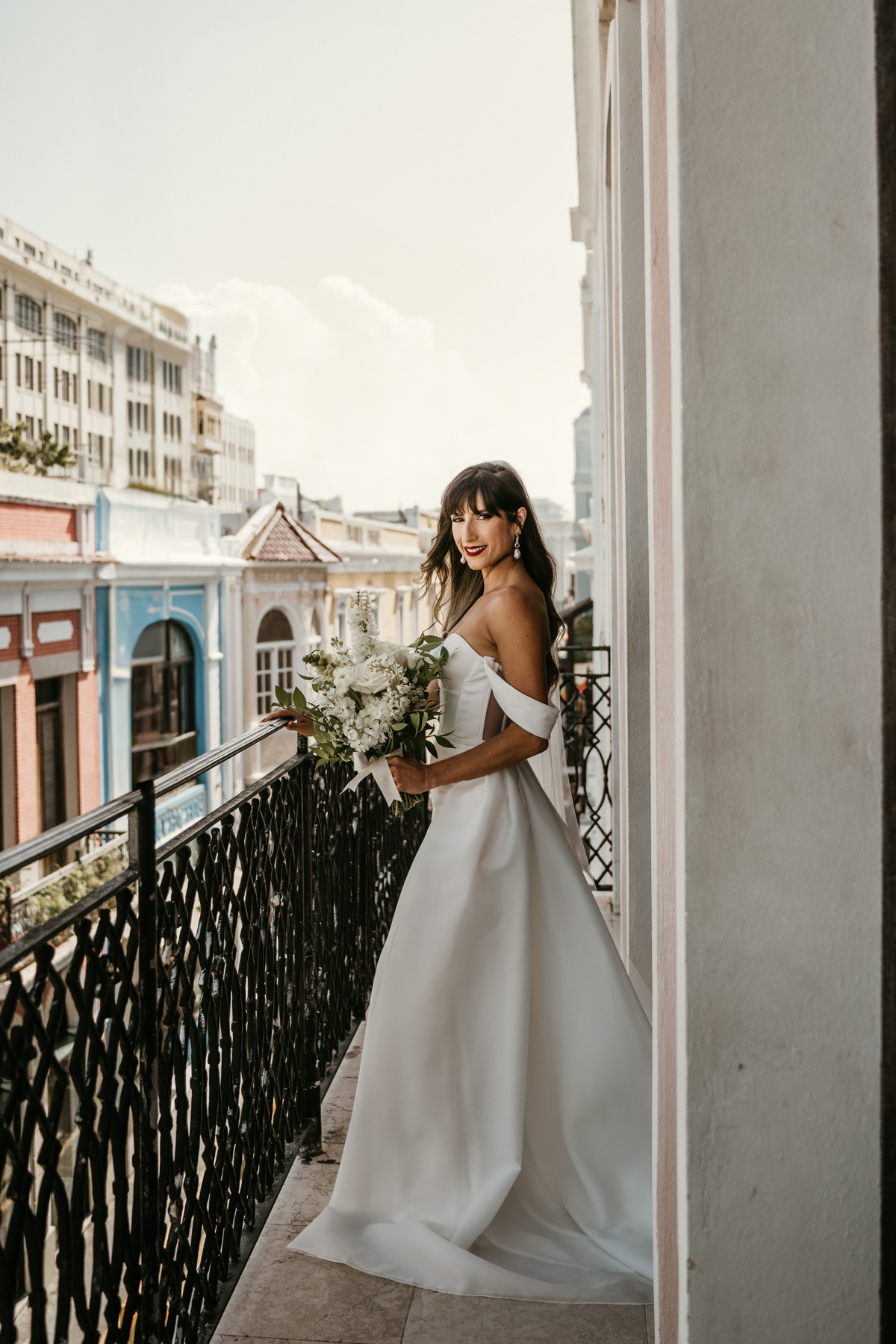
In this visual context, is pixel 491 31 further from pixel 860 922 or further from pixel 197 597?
pixel 860 922

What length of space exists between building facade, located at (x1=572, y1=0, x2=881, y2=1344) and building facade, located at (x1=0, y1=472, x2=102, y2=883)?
47.2 feet

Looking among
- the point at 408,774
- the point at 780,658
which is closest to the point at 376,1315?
the point at 408,774

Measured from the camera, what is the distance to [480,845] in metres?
2.22

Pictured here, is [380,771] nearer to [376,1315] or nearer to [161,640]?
[376,1315]

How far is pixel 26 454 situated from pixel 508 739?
17.6 m

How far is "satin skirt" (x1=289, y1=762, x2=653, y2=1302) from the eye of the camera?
2039mm

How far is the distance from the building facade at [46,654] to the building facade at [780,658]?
14.4 metres

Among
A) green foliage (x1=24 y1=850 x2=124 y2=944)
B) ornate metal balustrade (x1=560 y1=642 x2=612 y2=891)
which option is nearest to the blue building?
green foliage (x1=24 y1=850 x2=124 y2=944)

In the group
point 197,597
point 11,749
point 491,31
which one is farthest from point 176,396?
point 11,749

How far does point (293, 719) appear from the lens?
7.77 ft

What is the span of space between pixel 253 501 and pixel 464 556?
2610 cm

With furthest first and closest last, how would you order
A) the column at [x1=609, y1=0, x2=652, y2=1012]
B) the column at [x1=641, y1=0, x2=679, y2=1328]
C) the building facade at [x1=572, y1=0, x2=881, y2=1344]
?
the column at [x1=609, y1=0, x2=652, y2=1012]
the column at [x1=641, y1=0, x2=679, y2=1328]
the building facade at [x1=572, y1=0, x2=881, y2=1344]

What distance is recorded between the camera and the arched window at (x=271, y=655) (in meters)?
22.5

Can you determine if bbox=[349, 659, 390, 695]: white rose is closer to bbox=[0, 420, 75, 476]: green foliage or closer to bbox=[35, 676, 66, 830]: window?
bbox=[35, 676, 66, 830]: window
